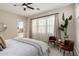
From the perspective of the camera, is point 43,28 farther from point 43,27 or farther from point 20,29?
point 20,29

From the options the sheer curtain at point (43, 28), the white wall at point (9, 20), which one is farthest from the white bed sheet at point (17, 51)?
the sheer curtain at point (43, 28)

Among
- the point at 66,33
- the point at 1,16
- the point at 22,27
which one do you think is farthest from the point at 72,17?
the point at 1,16

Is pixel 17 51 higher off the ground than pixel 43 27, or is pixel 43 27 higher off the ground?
pixel 43 27

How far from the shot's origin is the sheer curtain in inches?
61.6

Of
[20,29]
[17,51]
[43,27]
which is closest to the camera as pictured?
[17,51]

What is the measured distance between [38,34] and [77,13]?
0.94m

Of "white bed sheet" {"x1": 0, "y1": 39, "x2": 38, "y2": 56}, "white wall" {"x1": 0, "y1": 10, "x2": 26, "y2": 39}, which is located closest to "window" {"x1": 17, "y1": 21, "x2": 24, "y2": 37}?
"white wall" {"x1": 0, "y1": 10, "x2": 26, "y2": 39}

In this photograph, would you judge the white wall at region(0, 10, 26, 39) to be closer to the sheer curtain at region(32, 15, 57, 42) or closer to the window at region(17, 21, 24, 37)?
the window at region(17, 21, 24, 37)

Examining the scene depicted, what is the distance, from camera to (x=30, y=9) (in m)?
1.72

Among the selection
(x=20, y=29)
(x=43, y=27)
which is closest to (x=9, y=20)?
(x=20, y=29)

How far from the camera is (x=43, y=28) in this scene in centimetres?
165

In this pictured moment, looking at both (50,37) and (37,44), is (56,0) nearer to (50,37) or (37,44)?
(50,37)

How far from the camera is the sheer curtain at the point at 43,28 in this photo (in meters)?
1.56

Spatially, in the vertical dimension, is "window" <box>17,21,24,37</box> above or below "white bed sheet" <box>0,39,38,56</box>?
above
